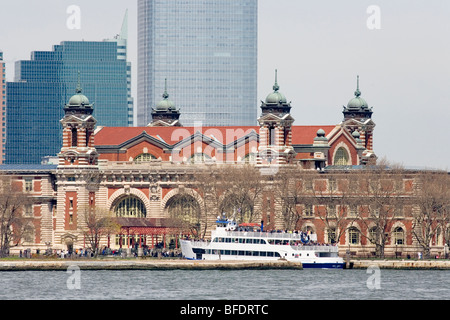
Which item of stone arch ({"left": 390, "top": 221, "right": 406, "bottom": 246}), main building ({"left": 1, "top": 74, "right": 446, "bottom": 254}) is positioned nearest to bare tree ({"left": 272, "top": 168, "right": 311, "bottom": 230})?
main building ({"left": 1, "top": 74, "right": 446, "bottom": 254})

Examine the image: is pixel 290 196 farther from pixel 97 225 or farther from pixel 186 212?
pixel 97 225

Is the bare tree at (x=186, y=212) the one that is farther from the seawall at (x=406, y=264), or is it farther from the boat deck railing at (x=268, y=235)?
the seawall at (x=406, y=264)

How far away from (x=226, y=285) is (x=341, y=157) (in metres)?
64.2

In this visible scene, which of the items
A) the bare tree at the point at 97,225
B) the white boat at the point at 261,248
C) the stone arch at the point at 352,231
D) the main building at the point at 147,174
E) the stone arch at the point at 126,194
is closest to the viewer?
the white boat at the point at 261,248

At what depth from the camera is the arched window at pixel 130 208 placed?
185 m

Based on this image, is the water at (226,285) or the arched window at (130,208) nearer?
the water at (226,285)

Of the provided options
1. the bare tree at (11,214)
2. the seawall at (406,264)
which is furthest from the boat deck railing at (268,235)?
the bare tree at (11,214)

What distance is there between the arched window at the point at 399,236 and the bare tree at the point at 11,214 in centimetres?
4099

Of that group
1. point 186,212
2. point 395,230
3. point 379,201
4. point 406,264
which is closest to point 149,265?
point 406,264

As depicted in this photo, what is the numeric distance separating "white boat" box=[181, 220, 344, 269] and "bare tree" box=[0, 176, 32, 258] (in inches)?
979

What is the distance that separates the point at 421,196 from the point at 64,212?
4159 centimetres

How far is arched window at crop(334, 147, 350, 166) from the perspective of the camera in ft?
625

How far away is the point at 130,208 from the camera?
186m
